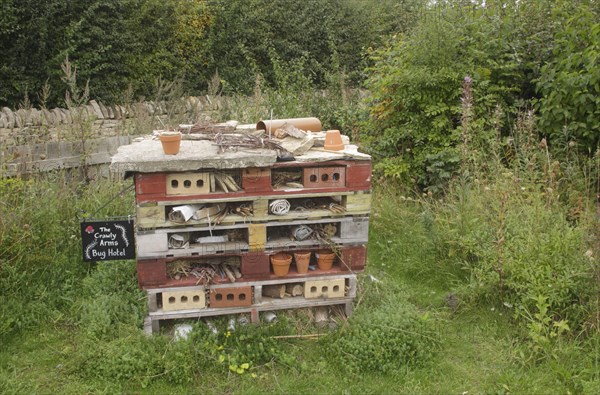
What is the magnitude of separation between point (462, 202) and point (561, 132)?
184 cm

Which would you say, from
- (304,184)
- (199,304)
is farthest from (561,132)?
(199,304)

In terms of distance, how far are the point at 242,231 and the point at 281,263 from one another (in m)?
0.40

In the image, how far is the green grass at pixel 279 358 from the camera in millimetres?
3928

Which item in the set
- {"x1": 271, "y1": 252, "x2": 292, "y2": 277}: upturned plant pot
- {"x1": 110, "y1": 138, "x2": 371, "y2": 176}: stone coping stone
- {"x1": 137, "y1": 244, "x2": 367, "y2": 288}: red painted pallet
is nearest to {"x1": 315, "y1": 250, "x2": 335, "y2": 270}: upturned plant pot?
{"x1": 137, "y1": 244, "x2": 367, "y2": 288}: red painted pallet

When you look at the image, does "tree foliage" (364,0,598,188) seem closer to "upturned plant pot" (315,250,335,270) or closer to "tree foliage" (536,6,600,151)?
"tree foliage" (536,6,600,151)

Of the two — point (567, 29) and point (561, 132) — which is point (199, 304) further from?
point (567, 29)

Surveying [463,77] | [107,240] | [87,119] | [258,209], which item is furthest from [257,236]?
[87,119]

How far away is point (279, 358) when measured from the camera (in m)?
4.15

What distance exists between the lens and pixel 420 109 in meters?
7.94

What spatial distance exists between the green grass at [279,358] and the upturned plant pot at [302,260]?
393 mm

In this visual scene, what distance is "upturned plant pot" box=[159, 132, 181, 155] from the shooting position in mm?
4082

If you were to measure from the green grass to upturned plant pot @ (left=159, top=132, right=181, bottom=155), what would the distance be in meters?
1.32

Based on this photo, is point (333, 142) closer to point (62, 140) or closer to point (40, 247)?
point (40, 247)

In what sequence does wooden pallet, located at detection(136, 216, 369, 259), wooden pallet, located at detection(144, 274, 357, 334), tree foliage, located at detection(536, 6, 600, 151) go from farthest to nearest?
tree foliage, located at detection(536, 6, 600, 151) < wooden pallet, located at detection(144, 274, 357, 334) < wooden pallet, located at detection(136, 216, 369, 259)
